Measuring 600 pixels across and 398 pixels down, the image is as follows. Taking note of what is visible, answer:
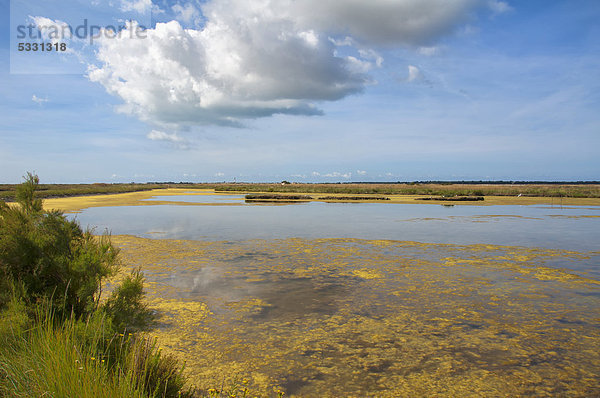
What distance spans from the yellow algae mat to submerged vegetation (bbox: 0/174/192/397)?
1.09 meters

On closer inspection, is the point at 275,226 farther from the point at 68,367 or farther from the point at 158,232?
the point at 68,367

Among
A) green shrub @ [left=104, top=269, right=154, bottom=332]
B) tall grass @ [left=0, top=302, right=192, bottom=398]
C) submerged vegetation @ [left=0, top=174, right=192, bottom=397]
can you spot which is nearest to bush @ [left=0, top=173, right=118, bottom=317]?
submerged vegetation @ [left=0, top=174, right=192, bottom=397]

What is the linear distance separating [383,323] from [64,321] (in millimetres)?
4833

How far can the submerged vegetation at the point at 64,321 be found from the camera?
3.09m

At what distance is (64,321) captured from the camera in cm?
451

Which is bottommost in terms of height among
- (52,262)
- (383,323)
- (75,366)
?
(383,323)

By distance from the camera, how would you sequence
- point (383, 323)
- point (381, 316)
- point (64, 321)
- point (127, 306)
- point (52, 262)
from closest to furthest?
point (64, 321) < point (127, 306) < point (52, 262) < point (383, 323) < point (381, 316)

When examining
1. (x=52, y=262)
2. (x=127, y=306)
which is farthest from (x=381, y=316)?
(x=52, y=262)

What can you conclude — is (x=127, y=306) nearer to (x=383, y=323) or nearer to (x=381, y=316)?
(x=383, y=323)

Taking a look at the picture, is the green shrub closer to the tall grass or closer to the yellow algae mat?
the tall grass

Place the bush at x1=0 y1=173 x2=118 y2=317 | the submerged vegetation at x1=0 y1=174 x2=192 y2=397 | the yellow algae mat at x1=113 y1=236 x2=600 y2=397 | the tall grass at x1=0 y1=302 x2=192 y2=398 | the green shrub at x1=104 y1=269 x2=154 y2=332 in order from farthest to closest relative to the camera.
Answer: the bush at x1=0 y1=173 x2=118 y2=317 → the green shrub at x1=104 y1=269 x2=154 y2=332 → the yellow algae mat at x1=113 y1=236 x2=600 y2=397 → the submerged vegetation at x1=0 y1=174 x2=192 y2=397 → the tall grass at x1=0 y1=302 x2=192 y2=398

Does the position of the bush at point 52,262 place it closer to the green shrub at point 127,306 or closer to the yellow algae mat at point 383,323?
the green shrub at point 127,306

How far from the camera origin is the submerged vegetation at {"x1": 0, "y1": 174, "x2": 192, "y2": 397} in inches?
122

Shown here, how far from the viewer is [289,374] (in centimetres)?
460
